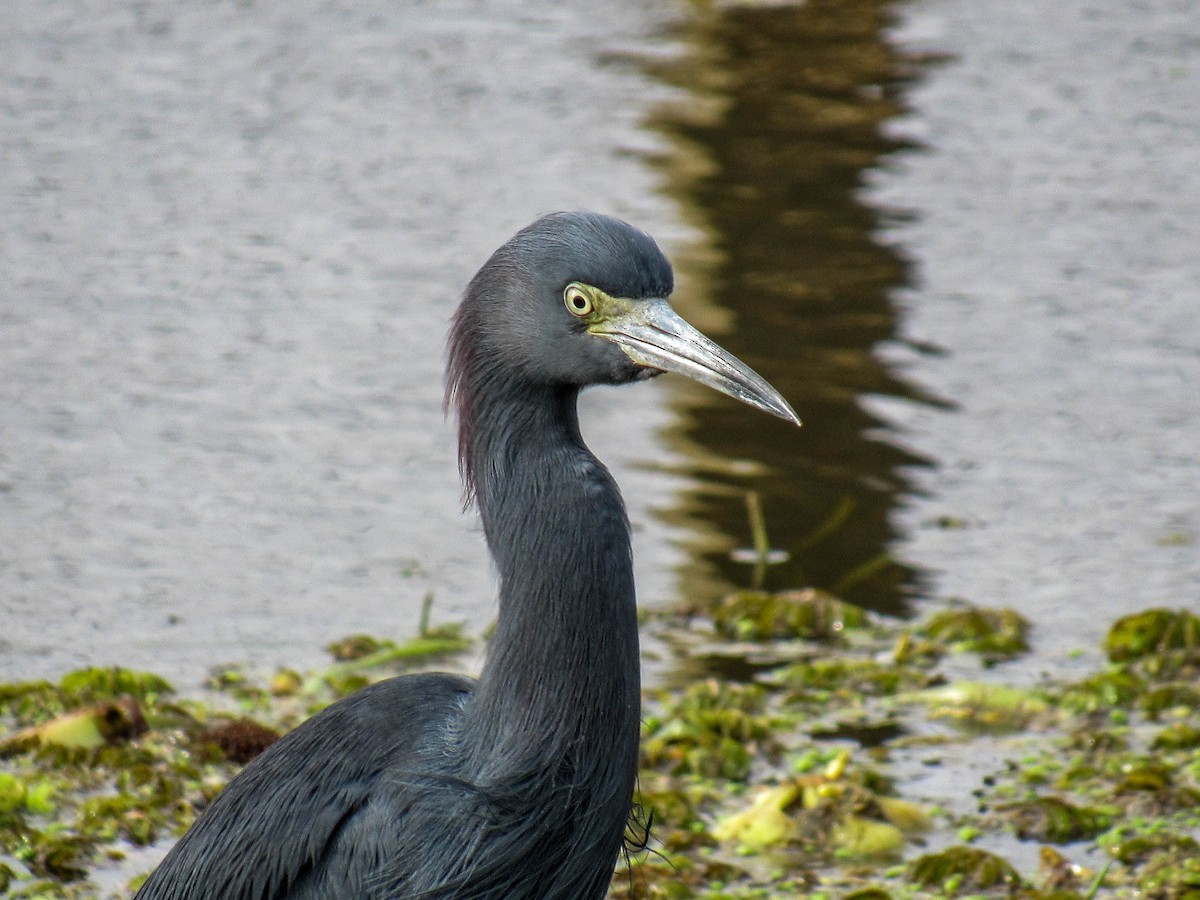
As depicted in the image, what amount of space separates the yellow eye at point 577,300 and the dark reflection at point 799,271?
139 inches

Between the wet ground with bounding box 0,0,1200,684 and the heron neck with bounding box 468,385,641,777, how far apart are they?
2.88 metres

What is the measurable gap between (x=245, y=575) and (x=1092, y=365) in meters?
4.65

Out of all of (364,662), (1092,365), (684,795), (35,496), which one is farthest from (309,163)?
(684,795)

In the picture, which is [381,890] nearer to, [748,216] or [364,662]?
[364,662]

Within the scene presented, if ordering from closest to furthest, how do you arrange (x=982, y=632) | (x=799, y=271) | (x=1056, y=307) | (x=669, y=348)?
(x=669, y=348) < (x=982, y=632) < (x=1056, y=307) < (x=799, y=271)

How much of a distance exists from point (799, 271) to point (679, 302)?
98 centimetres

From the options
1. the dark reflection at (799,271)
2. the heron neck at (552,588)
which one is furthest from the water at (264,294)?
the heron neck at (552,588)

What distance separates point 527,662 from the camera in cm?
403

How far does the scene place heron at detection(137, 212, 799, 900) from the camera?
156 inches

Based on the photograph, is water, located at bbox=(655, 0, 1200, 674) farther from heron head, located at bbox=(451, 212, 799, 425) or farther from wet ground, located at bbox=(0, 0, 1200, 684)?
heron head, located at bbox=(451, 212, 799, 425)

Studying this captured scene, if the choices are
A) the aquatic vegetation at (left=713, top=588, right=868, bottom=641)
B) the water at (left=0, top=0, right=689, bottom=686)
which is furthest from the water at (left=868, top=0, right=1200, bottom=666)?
the water at (left=0, top=0, right=689, bottom=686)

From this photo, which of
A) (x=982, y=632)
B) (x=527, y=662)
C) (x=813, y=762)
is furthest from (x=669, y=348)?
(x=982, y=632)

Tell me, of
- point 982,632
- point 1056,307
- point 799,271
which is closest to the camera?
point 982,632

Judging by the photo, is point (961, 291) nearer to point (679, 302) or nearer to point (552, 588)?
point (679, 302)
